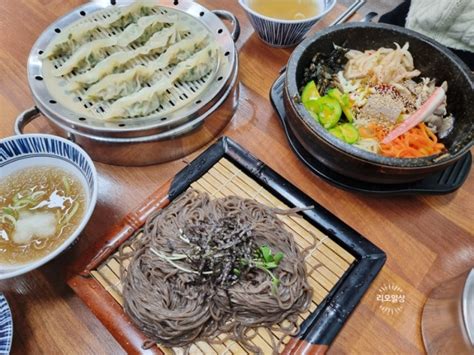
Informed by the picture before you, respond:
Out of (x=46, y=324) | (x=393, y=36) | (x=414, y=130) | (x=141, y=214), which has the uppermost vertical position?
(x=393, y=36)

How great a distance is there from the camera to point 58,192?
1.22 m

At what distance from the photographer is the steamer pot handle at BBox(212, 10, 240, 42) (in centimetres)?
169

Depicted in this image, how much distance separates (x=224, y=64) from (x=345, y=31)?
53 cm

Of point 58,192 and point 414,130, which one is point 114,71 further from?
point 414,130

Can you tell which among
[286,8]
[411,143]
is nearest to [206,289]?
[411,143]

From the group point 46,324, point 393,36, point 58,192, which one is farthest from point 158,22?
point 46,324

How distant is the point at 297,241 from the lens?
1.28 metres

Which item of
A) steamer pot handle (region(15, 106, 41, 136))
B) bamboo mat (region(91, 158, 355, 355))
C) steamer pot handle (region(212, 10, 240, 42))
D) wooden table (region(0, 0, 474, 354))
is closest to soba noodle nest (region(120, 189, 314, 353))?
bamboo mat (region(91, 158, 355, 355))

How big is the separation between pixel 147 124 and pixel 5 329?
77 cm

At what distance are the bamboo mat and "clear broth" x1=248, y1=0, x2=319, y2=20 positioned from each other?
0.84m

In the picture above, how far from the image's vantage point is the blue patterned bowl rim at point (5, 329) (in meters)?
0.96

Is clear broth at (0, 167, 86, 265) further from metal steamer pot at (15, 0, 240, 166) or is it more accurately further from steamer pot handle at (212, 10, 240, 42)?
steamer pot handle at (212, 10, 240, 42)

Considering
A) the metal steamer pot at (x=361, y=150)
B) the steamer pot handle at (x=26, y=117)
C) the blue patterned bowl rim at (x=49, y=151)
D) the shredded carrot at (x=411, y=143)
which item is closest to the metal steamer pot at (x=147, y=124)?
the steamer pot handle at (x=26, y=117)

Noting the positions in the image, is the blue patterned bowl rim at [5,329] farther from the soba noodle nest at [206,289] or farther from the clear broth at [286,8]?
the clear broth at [286,8]
